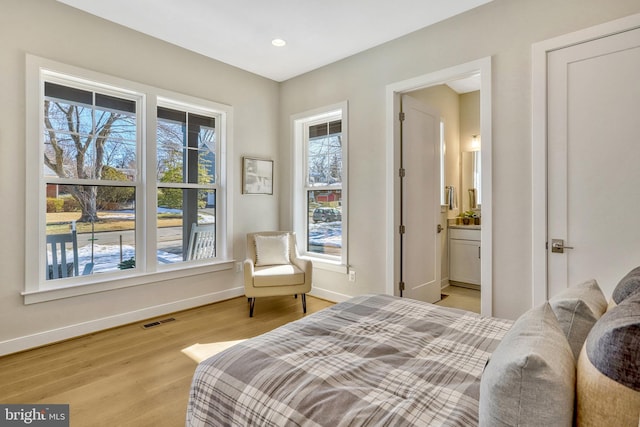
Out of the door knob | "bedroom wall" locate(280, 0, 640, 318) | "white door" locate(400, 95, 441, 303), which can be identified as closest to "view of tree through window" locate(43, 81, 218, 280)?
"bedroom wall" locate(280, 0, 640, 318)

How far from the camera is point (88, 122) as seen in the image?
3.00 metres

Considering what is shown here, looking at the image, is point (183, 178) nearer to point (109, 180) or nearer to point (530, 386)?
point (109, 180)

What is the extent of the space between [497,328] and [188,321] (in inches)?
113

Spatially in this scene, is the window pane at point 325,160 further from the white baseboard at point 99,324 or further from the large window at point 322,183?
the white baseboard at point 99,324

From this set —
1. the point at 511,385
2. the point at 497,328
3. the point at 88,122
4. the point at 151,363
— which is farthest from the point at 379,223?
the point at 88,122

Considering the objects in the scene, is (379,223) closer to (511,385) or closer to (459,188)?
(459,188)

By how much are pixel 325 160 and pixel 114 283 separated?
8.96ft

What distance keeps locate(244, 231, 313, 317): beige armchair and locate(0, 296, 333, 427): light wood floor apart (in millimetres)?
268

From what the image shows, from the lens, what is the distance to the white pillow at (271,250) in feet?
12.6

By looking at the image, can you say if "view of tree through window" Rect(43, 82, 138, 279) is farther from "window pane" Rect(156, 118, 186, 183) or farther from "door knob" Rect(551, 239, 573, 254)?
"door knob" Rect(551, 239, 573, 254)

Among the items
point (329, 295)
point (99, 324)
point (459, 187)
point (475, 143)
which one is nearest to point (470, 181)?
point (459, 187)

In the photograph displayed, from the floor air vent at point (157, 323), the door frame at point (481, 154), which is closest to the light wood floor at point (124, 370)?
the floor air vent at point (157, 323)

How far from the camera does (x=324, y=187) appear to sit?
13.6ft

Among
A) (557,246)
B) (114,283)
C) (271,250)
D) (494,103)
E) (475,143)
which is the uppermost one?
(475,143)
